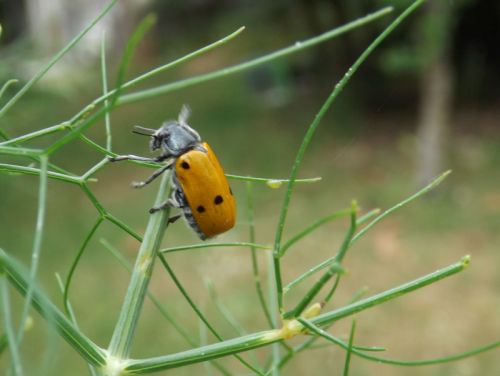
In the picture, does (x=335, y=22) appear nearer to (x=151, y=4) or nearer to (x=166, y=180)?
(x=151, y=4)

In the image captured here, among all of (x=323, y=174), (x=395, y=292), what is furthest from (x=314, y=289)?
(x=323, y=174)

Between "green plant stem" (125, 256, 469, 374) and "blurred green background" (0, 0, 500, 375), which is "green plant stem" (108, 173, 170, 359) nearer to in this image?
"green plant stem" (125, 256, 469, 374)

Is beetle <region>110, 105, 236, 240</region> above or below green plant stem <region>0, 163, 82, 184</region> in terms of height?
above

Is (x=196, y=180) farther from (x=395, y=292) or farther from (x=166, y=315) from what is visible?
(x=395, y=292)

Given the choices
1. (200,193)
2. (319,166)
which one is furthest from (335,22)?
(200,193)

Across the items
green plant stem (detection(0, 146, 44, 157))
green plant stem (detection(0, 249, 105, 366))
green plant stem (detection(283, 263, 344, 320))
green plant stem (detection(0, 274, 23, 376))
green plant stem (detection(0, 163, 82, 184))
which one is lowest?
green plant stem (detection(0, 274, 23, 376))

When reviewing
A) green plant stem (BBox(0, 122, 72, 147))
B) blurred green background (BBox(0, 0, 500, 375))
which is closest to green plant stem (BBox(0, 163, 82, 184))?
green plant stem (BBox(0, 122, 72, 147))
